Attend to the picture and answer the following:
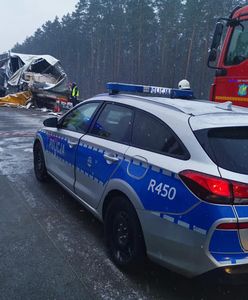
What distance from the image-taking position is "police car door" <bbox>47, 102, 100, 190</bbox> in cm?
459

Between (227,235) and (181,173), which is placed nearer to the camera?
(227,235)

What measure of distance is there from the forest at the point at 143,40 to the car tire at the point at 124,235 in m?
33.8

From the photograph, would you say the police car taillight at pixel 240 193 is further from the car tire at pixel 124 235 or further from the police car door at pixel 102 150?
Answer: the police car door at pixel 102 150

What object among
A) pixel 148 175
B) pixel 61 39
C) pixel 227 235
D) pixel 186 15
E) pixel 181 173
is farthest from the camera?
pixel 61 39

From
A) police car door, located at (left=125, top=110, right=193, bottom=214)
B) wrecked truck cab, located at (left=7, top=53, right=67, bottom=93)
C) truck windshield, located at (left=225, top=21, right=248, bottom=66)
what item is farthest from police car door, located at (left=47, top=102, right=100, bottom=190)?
wrecked truck cab, located at (left=7, top=53, right=67, bottom=93)

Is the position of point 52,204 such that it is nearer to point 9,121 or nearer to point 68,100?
point 9,121

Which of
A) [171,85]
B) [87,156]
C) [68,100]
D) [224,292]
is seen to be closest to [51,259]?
[87,156]

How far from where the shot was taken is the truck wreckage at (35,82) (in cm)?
2133

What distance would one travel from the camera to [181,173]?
280cm

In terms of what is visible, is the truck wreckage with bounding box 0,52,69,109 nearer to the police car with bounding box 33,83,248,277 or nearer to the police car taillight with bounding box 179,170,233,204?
the police car with bounding box 33,83,248,277

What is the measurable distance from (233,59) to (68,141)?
10.3 ft

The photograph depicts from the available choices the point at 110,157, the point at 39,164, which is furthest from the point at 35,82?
the point at 110,157

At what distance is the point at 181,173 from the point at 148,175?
1.20 feet

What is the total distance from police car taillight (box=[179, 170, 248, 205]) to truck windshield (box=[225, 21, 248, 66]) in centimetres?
386
